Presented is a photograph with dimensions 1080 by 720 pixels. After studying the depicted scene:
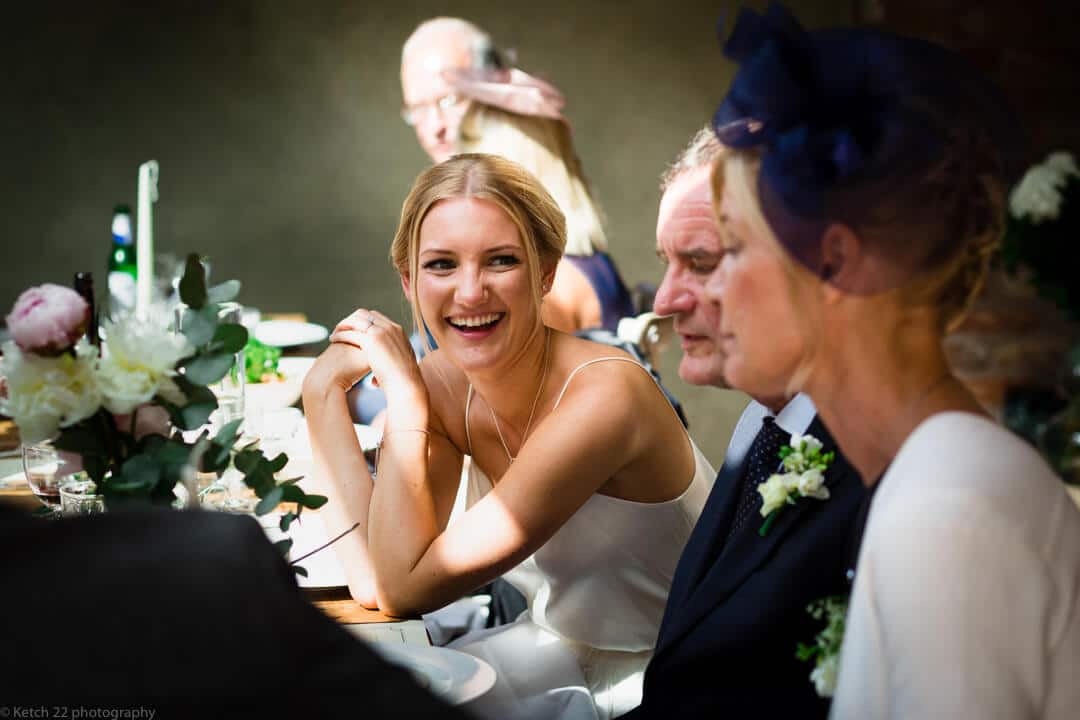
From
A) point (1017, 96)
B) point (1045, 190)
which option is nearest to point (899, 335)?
point (1045, 190)

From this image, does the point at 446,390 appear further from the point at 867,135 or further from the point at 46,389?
the point at 867,135

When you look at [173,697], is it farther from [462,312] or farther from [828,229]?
[462,312]

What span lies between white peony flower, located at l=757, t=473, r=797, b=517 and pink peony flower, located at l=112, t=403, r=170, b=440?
707mm

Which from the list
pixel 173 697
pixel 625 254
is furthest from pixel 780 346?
pixel 625 254

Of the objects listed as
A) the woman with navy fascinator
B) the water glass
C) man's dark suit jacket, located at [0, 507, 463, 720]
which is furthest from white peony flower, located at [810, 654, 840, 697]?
the water glass

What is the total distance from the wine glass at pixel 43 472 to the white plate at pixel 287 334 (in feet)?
5.66

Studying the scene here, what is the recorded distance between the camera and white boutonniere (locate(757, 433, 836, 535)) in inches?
49.0

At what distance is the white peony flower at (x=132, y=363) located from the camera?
3.88 ft

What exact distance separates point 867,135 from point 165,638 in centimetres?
66

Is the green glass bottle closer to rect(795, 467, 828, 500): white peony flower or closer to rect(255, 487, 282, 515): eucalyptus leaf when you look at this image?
rect(255, 487, 282, 515): eucalyptus leaf

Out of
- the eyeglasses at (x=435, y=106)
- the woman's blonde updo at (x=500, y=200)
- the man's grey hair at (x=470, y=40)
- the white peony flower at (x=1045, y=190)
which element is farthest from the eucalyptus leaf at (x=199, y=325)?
the man's grey hair at (x=470, y=40)

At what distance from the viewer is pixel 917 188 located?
2.93ft

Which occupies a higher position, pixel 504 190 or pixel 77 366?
pixel 504 190

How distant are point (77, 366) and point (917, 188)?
868 mm
